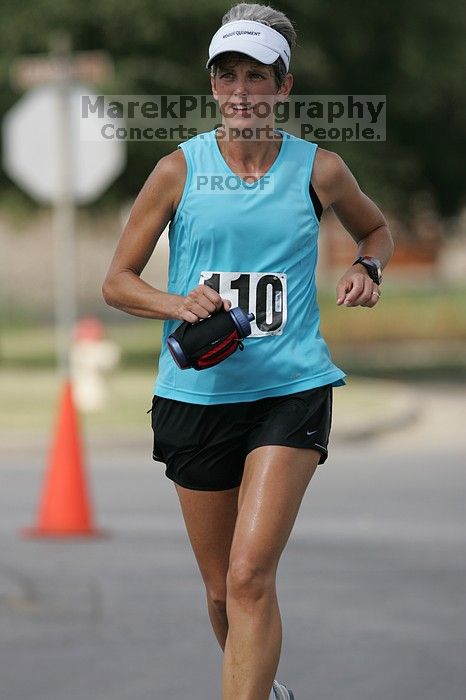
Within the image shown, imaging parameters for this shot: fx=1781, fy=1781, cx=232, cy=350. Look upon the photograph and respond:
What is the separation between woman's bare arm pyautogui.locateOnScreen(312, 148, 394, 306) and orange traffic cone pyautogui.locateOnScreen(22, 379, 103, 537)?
5010 mm

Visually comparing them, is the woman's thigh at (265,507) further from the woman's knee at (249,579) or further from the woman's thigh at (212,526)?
the woman's thigh at (212,526)

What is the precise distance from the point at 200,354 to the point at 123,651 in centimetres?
245

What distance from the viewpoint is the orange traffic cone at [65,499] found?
9977 mm

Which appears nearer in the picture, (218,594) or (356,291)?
(356,291)

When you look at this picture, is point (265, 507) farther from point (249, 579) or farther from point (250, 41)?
point (250, 41)

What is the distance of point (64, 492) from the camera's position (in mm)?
10039

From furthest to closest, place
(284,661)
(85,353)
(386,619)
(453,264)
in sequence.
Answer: (453,264) → (85,353) → (386,619) → (284,661)

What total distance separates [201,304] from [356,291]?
0.50 meters

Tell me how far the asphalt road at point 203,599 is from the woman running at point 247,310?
1.34 meters

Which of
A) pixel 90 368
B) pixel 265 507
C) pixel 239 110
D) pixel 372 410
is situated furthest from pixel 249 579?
pixel 90 368

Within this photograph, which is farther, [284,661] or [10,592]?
[10,592]

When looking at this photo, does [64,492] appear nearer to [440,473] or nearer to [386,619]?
[386,619]

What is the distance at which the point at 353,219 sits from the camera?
17.0ft

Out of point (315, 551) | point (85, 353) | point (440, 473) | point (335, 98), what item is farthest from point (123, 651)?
point (335, 98)
